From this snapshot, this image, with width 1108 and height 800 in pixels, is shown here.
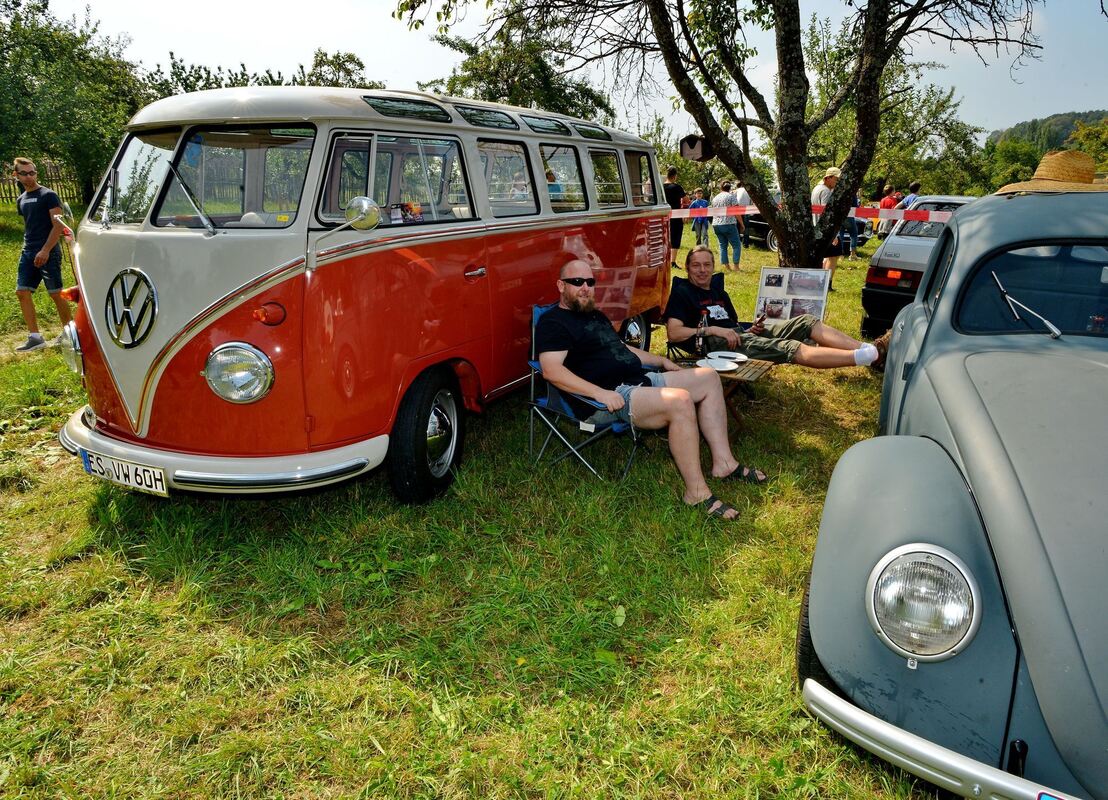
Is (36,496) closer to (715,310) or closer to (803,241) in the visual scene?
(715,310)

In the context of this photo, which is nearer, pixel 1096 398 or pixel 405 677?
pixel 1096 398

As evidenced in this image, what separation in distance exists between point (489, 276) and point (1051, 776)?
3.63 m

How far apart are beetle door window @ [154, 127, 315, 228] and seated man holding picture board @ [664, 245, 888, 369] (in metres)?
3.11

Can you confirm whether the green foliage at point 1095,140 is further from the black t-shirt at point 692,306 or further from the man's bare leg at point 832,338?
the black t-shirt at point 692,306

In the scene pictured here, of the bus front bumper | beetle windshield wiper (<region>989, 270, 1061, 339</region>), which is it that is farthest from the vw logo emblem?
beetle windshield wiper (<region>989, 270, 1061, 339</region>)

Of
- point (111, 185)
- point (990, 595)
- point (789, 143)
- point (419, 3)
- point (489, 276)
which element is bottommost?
point (990, 595)

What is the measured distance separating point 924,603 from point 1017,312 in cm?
169

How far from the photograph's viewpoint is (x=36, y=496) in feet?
13.7

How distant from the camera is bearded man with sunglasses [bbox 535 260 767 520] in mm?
4035

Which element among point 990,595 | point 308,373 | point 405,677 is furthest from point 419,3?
point 990,595

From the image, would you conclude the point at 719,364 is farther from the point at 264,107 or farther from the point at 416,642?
the point at 264,107

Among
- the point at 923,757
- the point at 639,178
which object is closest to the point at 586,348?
the point at 923,757

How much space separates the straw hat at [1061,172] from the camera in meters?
3.99

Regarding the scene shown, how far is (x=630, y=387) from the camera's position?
425cm
